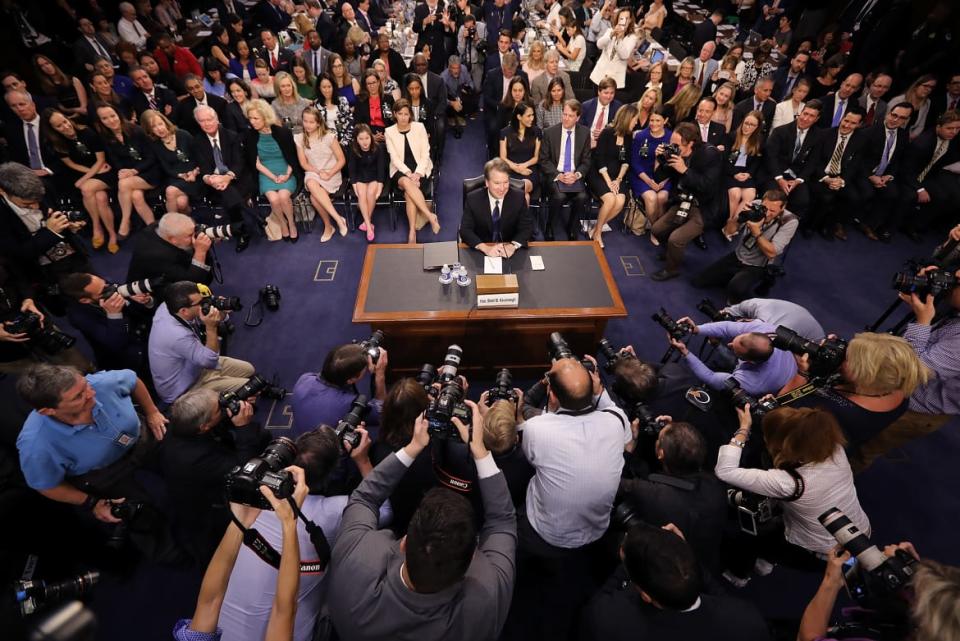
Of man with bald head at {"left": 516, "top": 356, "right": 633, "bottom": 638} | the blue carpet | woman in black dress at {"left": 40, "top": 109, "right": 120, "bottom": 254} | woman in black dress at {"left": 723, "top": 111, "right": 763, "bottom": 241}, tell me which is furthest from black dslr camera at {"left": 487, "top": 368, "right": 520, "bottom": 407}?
woman in black dress at {"left": 40, "top": 109, "right": 120, "bottom": 254}

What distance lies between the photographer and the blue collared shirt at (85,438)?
2250 mm

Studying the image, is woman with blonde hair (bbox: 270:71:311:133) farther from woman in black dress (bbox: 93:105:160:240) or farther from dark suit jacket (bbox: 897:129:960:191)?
dark suit jacket (bbox: 897:129:960:191)

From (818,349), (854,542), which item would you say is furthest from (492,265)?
(854,542)

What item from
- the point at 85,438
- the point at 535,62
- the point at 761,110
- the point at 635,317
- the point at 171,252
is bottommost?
the point at 635,317

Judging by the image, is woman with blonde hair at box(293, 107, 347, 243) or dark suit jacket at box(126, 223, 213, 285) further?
woman with blonde hair at box(293, 107, 347, 243)

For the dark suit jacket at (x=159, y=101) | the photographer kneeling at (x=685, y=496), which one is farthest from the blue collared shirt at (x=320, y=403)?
the dark suit jacket at (x=159, y=101)

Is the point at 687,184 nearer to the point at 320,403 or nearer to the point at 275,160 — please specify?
the point at 320,403

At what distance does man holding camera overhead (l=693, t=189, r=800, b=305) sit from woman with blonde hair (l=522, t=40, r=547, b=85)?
3.59 metres

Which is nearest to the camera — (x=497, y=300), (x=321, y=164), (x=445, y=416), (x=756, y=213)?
(x=445, y=416)

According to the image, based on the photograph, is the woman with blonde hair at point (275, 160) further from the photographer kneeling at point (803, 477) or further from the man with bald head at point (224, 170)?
the photographer kneeling at point (803, 477)

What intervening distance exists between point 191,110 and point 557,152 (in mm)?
4151

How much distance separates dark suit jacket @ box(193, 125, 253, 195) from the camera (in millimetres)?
4914

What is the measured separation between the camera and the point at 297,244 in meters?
5.30

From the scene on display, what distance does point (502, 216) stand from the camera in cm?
406
